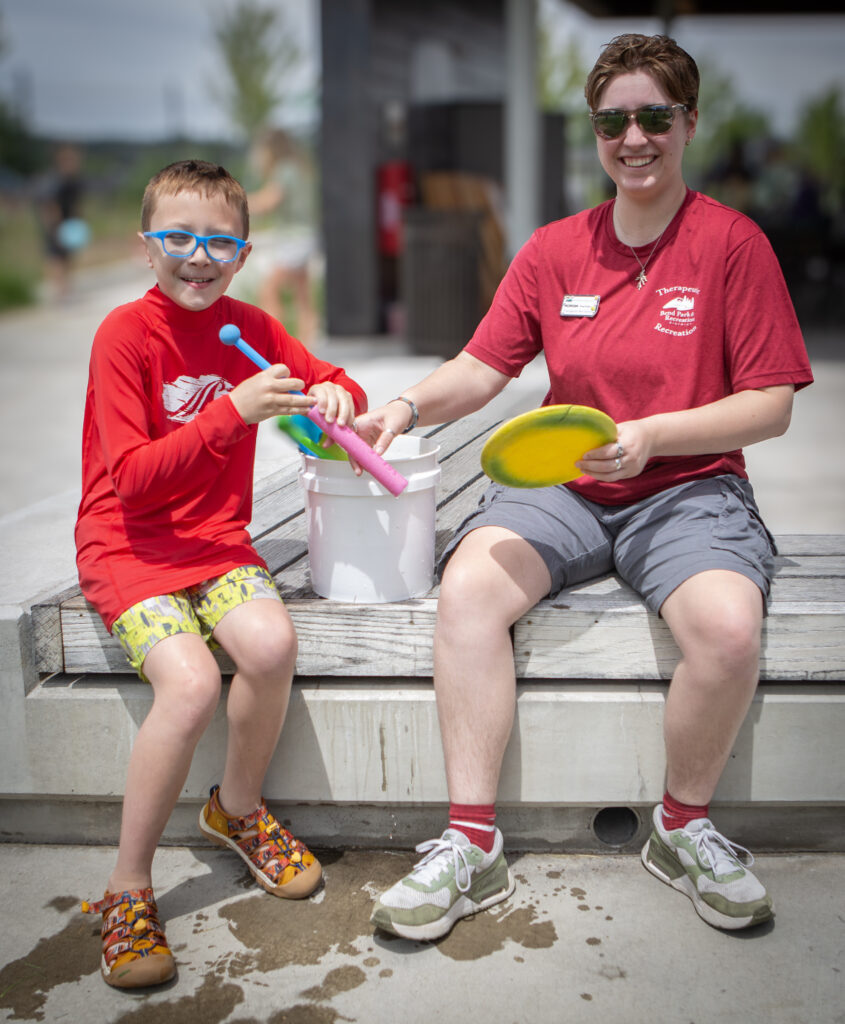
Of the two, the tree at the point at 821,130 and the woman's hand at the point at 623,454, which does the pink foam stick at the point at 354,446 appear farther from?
the tree at the point at 821,130

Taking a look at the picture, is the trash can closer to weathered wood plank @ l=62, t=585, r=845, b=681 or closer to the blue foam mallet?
the blue foam mallet

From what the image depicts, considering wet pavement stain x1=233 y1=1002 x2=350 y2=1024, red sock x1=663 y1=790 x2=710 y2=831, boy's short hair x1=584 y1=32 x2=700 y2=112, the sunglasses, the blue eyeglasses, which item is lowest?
wet pavement stain x1=233 y1=1002 x2=350 y2=1024

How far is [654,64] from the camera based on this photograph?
6.66ft

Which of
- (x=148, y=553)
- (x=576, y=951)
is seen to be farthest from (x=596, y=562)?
(x=148, y=553)

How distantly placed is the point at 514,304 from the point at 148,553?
3.06 feet

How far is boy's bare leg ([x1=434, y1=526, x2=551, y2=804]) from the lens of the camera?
2.01m

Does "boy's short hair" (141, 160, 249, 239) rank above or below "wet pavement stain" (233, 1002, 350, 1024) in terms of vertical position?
above

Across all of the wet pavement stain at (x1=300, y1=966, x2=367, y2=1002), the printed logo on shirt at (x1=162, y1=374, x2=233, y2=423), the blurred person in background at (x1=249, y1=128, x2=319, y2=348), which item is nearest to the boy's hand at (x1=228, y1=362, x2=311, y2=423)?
the printed logo on shirt at (x1=162, y1=374, x2=233, y2=423)

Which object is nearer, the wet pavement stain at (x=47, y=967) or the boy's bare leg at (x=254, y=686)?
the wet pavement stain at (x=47, y=967)

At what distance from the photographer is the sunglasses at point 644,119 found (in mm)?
2037

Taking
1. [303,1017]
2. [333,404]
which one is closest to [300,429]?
[333,404]

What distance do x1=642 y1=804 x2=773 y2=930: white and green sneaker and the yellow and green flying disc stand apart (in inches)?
27.4

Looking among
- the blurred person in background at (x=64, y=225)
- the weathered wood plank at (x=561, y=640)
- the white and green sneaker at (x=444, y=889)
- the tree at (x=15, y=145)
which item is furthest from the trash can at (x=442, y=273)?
the tree at (x=15, y=145)

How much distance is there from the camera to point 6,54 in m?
32.1
